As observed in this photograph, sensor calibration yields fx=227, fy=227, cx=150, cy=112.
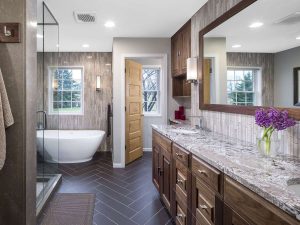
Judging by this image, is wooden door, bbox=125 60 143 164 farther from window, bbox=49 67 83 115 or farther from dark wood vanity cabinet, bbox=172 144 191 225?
dark wood vanity cabinet, bbox=172 144 191 225

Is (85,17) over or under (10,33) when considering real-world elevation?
over

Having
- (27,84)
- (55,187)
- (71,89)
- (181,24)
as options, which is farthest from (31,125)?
(71,89)

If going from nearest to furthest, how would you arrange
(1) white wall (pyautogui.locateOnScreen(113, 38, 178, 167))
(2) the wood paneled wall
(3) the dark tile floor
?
1. (2) the wood paneled wall
2. (3) the dark tile floor
3. (1) white wall (pyautogui.locateOnScreen(113, 38, 178, 167))

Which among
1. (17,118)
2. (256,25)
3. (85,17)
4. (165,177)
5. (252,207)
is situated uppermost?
(85,17)

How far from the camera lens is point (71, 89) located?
5.62 metres

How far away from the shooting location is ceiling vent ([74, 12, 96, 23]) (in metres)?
3.13

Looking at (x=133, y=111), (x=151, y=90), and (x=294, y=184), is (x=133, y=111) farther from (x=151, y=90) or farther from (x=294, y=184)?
(x=294, y=184)

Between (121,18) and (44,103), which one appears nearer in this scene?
(44,103)

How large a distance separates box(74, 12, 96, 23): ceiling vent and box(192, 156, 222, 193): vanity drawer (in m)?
2.51

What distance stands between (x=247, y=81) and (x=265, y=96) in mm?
263

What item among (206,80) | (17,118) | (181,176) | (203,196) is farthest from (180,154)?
(17,118)

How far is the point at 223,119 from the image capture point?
2.46m

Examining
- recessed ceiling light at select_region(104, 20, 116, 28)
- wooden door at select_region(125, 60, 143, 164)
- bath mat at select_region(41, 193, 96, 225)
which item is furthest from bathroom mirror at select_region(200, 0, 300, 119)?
wooden door at select_region(125, 60, 143, 164)

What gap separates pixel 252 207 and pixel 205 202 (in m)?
0.53
